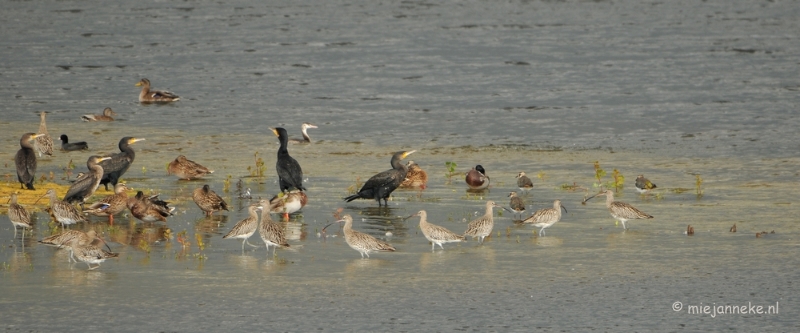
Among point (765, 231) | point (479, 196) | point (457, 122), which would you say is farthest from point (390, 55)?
point (765, 231)

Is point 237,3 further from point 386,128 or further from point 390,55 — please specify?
point 386,128

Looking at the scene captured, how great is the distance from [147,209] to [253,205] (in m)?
1.52

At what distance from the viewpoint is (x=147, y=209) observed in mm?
15984

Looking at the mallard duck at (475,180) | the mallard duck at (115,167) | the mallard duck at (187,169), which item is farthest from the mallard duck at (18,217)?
the mallard duck at (475,180)

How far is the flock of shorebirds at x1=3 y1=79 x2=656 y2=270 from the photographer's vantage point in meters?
14.3

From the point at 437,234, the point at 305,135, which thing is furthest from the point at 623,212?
the point at 305,135

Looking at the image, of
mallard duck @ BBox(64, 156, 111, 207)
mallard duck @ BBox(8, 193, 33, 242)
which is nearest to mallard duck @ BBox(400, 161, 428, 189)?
mallard duck @ BBox(64, 156, 111, 207)

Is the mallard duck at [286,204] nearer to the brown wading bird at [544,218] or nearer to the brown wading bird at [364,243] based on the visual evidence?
the brown wading bird at [364,243]

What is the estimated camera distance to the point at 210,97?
30812 millimetres

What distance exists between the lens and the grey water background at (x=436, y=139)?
12508 mm

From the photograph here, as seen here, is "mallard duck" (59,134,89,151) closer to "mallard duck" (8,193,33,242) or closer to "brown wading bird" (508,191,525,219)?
"mallard duck" (8,193,33,242)

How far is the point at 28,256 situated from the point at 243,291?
286 cm

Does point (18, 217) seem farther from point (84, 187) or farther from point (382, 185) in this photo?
point (382, 185)

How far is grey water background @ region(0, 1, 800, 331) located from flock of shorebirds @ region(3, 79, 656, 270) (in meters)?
0.25
